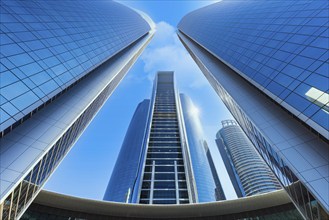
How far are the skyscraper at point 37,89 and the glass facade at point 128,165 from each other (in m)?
75.1

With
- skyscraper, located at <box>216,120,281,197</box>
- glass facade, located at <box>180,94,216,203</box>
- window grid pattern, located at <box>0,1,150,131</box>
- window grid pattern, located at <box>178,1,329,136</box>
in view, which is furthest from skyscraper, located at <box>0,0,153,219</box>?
skyscraper, located at <box>216,120,281,197</box>

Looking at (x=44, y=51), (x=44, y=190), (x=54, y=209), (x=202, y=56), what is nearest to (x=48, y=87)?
(x=44, y=51)

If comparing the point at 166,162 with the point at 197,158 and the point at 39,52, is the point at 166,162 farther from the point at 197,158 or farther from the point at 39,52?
the point at 39,52

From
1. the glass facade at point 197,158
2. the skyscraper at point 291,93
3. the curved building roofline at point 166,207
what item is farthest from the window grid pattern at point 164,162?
the skyscraper at point 291,93

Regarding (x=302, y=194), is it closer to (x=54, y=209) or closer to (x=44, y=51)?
(x=54, y=209)

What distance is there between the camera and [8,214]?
712 inches

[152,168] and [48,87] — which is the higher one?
[152,168]

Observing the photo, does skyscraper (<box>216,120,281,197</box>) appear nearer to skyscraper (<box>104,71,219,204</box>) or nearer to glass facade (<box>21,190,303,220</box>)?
skyscraper (<box>104,71,219,204</box>)

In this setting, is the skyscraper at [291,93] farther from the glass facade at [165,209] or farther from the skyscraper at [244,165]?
the skyscraper at [244,165]

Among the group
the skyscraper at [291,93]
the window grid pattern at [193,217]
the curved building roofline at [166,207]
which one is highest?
the skyscraper at [291,93]

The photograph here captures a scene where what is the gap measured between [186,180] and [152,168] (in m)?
14.2

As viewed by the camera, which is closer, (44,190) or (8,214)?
(8,214)

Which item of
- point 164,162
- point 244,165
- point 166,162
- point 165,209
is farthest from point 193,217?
point 244,165

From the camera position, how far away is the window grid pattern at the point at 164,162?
228 feet
